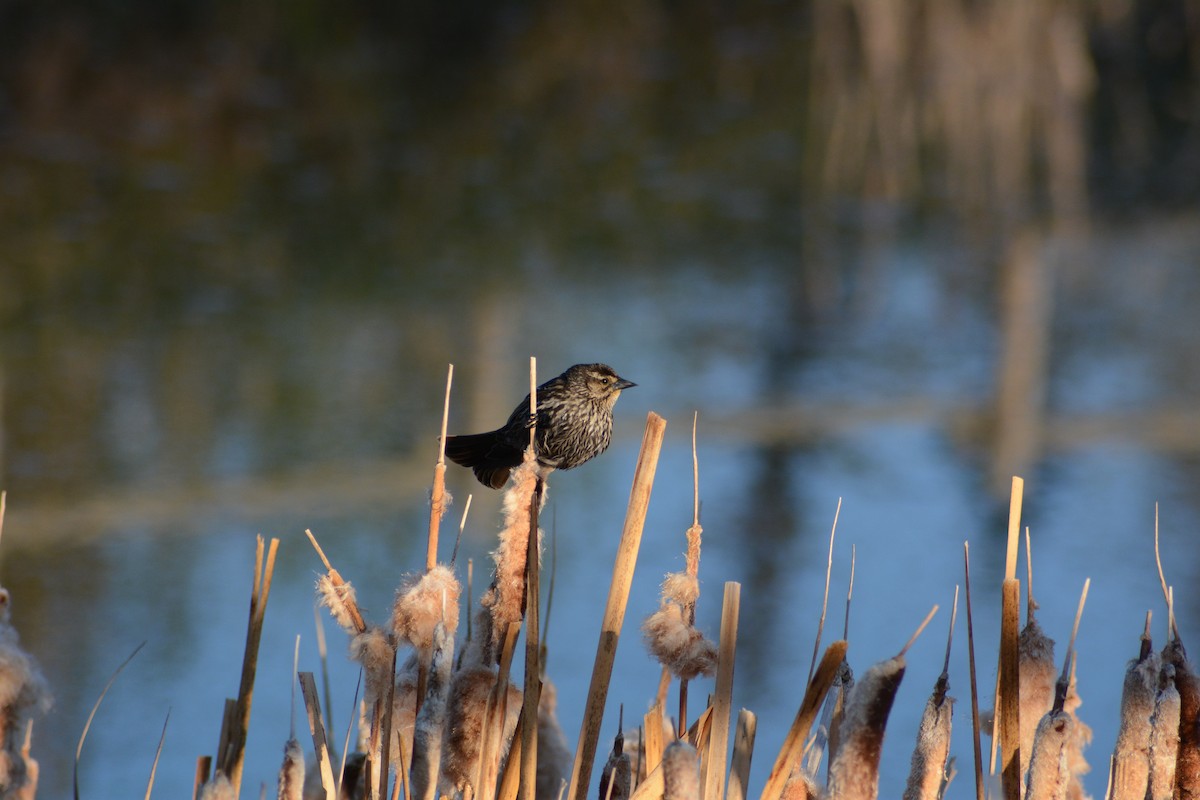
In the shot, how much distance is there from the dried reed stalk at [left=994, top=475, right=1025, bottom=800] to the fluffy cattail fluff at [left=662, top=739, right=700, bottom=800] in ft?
1.32

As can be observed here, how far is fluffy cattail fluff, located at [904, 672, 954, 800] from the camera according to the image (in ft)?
5.07

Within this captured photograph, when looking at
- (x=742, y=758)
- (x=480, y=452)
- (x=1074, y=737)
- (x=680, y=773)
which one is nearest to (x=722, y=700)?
(x=742, y=758)

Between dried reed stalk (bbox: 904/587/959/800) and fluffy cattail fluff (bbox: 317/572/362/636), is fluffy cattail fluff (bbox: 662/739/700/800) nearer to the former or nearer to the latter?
dried reed stalk (bbox: 904/587/959/800)

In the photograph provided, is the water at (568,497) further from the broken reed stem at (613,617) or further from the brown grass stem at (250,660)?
the brown grass stem at (250,660)

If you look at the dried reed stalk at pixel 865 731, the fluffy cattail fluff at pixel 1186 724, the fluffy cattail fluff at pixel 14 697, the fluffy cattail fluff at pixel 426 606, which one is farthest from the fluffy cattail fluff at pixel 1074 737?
the fluffy cattail fluff at pixel 14 697

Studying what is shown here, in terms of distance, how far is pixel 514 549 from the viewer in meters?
1.55

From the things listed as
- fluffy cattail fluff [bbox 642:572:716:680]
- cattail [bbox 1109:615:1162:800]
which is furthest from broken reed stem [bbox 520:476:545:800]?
cattail [bbox 1109:615:1162:800]

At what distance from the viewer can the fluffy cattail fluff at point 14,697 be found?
150 cm

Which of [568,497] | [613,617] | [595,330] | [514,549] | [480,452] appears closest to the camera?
[514,549]

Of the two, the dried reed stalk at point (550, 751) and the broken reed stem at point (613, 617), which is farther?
the dried reed stalk at point (550, 751)

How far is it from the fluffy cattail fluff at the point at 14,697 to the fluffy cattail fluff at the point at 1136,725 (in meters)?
1.20

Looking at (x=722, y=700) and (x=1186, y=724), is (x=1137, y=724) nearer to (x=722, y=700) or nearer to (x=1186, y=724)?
(x=1186, y=724)

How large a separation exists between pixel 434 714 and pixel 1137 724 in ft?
2.62

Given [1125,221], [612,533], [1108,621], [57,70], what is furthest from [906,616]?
[57,70]
